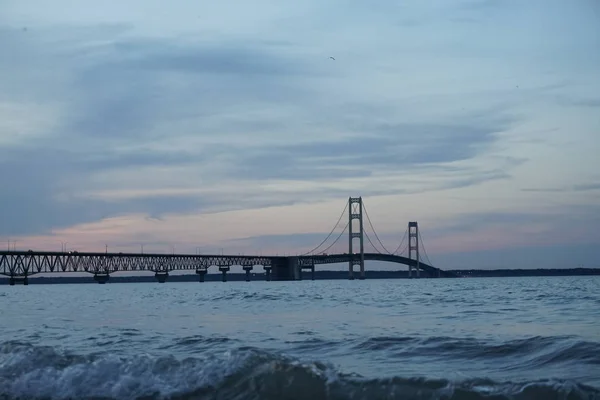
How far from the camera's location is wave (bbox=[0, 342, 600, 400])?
855cm

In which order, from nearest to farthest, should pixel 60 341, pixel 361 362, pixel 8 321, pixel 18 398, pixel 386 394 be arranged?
1. pixel 386 394
2. pixel 18 398
3. pixel 361 362
4. pixel 60 341
5. pixel 8 321

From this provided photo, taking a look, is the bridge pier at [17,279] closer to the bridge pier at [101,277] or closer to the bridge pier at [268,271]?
the bridge pier at [101,277]

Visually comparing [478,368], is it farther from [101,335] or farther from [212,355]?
[101,335]

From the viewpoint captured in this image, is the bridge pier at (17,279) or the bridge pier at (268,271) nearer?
the bridge pier at (17,279)

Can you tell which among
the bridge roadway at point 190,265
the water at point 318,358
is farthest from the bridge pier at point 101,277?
the water at point 318,358

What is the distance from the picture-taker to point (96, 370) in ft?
35.0

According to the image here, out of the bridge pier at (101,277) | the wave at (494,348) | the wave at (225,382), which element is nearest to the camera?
the wave at (225,382)

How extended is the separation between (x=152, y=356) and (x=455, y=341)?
433cm

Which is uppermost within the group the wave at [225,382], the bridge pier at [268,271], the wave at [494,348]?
the bridge pier at [268,271]

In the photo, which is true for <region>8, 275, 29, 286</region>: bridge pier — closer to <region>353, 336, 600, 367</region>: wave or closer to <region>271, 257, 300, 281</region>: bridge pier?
<region>271, 257, 300, 281</region>: bridge pier

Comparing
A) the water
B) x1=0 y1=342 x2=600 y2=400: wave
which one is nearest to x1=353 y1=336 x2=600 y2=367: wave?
the water

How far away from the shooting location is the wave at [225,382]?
8555 mm

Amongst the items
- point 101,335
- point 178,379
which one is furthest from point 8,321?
point 178,379

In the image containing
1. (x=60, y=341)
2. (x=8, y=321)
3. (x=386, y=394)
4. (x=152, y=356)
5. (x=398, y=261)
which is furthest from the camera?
(x=398, y=261)
